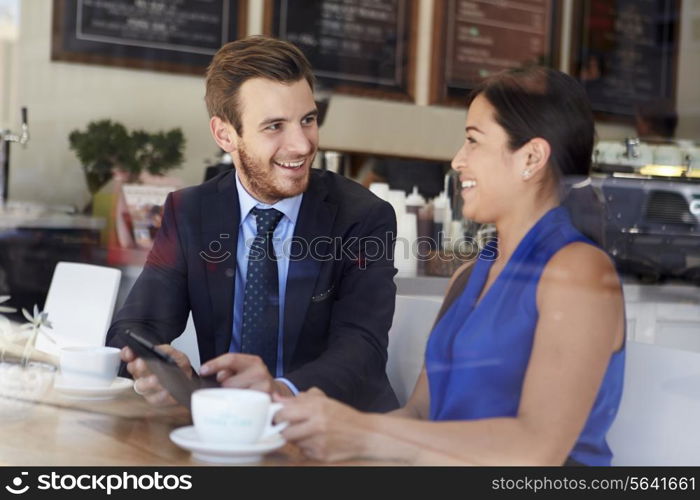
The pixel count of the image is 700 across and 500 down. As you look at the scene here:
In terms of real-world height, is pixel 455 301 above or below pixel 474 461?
above

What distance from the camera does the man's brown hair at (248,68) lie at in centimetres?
84

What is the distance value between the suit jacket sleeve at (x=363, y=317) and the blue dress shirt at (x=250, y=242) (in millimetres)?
49

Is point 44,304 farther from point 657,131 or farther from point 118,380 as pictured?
point 657,131

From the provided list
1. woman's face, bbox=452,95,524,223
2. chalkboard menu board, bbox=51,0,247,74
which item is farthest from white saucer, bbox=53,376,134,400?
chalkboard menu board, bbox=51,0,247,74

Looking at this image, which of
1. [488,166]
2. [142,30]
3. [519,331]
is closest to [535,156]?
[488,166]

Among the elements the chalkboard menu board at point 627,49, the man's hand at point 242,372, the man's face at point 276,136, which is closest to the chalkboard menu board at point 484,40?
the chalkboard menu board at point 627,49

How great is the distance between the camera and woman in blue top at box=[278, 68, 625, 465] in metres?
0.75

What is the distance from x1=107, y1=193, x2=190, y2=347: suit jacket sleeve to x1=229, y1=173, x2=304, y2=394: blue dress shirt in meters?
0.07

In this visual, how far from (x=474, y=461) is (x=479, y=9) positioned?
779 millimetres

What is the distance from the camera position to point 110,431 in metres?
0.81

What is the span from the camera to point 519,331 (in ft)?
2.52

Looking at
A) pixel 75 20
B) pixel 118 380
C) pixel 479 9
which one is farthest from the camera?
pixel 75 20

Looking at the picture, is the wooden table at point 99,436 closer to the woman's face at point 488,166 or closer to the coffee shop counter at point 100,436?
the coffee shop counter at point 100,436
